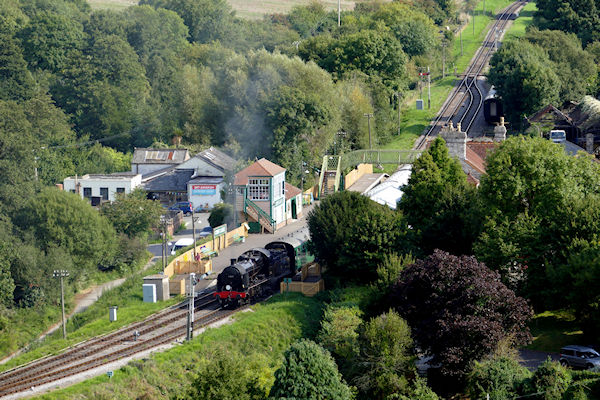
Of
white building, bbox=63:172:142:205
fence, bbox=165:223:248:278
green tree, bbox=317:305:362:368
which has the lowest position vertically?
white building, bbox=63:172:142:205

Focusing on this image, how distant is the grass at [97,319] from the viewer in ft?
148

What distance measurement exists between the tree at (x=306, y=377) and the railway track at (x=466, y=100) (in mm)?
55468

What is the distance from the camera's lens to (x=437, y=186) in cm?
5341

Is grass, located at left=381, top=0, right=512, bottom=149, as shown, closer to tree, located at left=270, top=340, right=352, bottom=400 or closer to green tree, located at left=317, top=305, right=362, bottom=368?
green tree, located at left=317, top=305, right=362, bottom=368

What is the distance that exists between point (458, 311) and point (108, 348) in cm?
1670

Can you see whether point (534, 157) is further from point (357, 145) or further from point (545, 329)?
point (357, 145)

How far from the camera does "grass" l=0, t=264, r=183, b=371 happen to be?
45062 millimetres

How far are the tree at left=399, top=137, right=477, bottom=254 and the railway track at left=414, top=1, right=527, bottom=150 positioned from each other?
34.1 meters

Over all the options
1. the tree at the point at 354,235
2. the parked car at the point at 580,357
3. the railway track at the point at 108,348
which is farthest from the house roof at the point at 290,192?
the parked car at the point at 580,357

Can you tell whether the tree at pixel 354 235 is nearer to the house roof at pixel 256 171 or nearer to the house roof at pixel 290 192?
the house roof at pixel 256 171

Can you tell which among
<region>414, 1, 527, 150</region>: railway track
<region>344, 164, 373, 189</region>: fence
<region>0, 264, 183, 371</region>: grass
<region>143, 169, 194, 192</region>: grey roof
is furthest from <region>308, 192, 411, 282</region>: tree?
<region>414, 1, 527, 150</region>: railway track

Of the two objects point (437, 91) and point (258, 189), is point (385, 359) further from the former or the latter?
point (437, 91)

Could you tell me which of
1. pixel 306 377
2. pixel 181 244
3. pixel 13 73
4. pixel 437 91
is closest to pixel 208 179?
pixel 181 244

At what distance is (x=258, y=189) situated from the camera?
6706 centimetres
